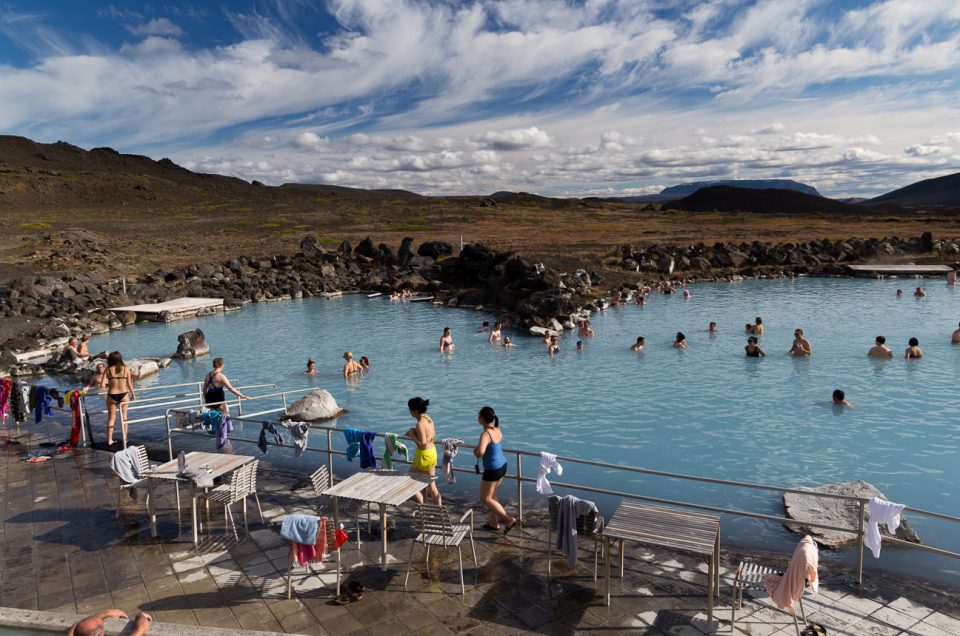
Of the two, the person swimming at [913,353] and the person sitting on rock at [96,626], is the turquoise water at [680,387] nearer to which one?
the person swimming at [913,353]

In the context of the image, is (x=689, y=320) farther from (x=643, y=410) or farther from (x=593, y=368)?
(x=643, y=410)

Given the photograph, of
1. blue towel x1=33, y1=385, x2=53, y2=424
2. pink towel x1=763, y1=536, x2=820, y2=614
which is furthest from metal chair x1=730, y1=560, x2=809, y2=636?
blue towel x1=33, y1=385, x2=53, y2=424

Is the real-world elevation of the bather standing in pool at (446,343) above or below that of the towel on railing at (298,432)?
below

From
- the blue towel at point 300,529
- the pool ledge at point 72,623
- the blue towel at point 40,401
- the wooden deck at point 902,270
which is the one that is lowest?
the pool ledge at point 72,623

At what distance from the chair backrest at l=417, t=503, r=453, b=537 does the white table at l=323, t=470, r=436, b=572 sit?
0.27 m

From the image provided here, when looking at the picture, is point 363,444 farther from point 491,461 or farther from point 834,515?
point 834,515

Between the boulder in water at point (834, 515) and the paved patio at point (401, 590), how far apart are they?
141 centimetres

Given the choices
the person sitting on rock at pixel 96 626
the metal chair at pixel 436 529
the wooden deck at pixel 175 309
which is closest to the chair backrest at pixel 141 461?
the person sitting on rock at pixel 96 626

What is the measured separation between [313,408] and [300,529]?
9.46 metres

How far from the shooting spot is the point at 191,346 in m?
22.8

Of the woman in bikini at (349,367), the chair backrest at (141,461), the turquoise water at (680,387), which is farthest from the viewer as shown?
the woman in bikini at (349,367)

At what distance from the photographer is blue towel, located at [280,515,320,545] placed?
593 cm

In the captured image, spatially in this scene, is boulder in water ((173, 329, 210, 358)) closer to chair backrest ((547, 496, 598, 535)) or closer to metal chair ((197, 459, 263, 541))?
metal chair ((197, 459, 263, 541))

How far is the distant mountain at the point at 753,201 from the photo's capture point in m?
153
